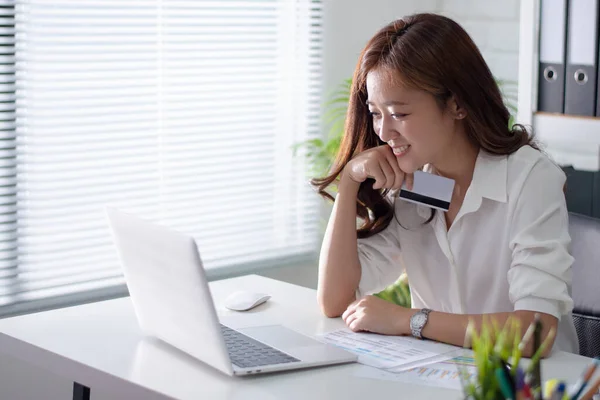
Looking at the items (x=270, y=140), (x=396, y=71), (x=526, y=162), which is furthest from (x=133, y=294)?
(x=270, y=140)

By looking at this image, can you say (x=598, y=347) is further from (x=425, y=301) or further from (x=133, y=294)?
(x=133, y=294)

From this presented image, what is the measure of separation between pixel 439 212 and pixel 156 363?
722mm

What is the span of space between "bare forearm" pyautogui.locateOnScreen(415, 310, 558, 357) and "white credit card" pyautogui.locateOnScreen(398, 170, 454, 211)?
295 mm

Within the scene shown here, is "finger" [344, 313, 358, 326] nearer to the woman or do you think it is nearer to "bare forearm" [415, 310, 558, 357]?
the woman

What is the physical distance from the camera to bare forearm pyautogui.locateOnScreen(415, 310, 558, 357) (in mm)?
1641

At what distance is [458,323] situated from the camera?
1646 mm

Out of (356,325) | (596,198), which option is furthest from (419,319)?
(596,198)

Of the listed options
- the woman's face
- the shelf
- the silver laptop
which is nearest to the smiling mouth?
the woman's face

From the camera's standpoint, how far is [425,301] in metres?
2.03

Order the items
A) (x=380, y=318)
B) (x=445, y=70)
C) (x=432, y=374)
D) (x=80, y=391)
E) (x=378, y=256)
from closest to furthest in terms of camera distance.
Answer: (x=432, y=374)
(x=80, y=391)
(x=380, y=318)
(x=445, y=70)
(x=378, y=256)

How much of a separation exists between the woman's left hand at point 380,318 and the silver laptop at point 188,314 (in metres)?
0.12

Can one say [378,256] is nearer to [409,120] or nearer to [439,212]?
[439,212]

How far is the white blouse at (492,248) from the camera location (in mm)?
1696

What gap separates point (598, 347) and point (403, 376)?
2.19ft
